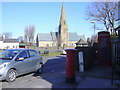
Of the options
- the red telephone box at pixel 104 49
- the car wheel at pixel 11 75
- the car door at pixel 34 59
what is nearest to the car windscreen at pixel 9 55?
the car wheel at pixel 11 75

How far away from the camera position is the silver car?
8.11 metres

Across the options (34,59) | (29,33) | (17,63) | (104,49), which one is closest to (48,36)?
(29,33)

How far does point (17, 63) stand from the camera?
28.9 ft

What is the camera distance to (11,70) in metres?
8.35

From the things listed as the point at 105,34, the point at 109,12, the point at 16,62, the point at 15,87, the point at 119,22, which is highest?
the point at 109,12

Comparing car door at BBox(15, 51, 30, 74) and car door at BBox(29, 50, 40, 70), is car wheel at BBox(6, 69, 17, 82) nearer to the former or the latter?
car door at BBox(15, 51, 30, 74)

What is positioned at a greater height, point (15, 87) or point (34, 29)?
point (34, 29)

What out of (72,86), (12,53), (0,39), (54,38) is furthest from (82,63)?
(54,38)

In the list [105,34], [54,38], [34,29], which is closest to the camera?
[105,34]

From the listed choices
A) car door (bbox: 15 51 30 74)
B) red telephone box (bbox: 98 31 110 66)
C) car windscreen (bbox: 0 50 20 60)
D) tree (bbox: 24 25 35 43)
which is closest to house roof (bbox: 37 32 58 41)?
tree (bbox: 24 25 35 43)

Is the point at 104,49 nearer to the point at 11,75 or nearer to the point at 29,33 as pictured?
the point at 11,75

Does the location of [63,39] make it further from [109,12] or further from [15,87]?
[15,87]

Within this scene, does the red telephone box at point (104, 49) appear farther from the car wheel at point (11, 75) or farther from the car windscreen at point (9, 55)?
the car wheel at point (11, 75)

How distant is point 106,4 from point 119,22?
64.5ft
